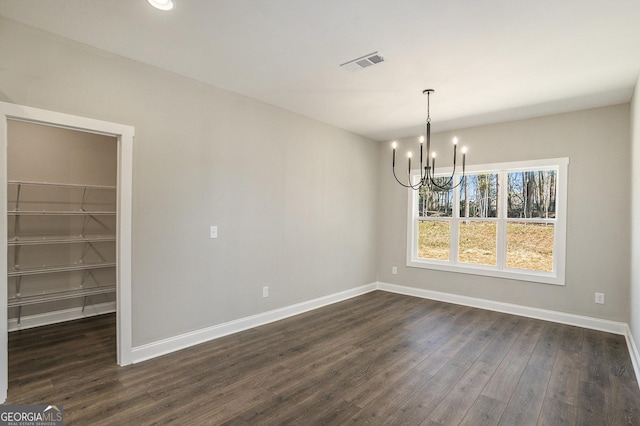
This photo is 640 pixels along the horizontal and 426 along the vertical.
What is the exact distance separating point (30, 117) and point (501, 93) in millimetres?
4370

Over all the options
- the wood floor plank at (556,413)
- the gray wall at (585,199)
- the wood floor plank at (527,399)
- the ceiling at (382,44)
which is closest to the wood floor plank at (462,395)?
the wood floor plank at (527,399)

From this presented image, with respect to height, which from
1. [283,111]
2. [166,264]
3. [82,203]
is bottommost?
[166,264]

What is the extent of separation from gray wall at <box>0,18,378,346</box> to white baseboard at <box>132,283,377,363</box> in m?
0.07

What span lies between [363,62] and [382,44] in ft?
1.02

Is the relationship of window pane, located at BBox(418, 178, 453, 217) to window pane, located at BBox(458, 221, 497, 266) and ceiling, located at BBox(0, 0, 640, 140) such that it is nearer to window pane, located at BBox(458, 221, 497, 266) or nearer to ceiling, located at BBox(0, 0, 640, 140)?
window pane, located at BBox(458, 221, 497, 266)

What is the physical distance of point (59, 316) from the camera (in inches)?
157

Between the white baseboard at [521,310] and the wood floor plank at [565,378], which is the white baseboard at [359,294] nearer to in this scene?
the white baseboard at [521,310]

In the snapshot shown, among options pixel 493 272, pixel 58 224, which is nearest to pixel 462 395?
pixel 493 272

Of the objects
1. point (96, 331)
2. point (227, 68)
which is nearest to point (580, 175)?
point (227, 68)

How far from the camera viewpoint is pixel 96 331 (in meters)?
3.66

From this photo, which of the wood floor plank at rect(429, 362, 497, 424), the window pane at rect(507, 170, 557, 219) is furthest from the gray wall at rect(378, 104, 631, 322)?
the wood floor plank at rect(429, 362, 497, 424)

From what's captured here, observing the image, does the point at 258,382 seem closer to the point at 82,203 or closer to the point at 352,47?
the point at 352,47

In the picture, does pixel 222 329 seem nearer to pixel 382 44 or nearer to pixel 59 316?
pixel 59 316

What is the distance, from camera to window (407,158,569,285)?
14.4 ft
